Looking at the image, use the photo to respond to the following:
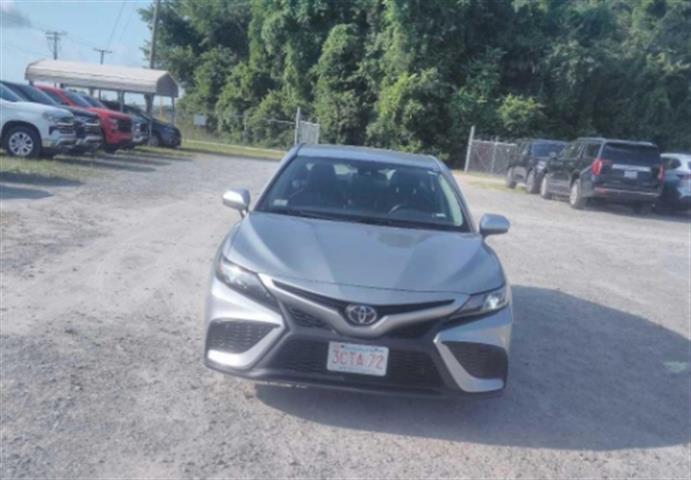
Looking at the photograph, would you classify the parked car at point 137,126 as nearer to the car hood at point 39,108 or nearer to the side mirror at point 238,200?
the car hood at point 39,108

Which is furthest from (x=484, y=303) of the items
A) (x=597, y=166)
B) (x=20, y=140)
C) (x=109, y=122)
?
(x=109, y=122)

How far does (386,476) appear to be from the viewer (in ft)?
15.3

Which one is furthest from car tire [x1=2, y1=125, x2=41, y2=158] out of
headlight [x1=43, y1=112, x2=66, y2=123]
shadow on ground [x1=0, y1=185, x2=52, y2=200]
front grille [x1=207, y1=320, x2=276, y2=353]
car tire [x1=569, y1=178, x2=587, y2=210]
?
front grille [x1=207, y1=320, x2=276, y2=353]

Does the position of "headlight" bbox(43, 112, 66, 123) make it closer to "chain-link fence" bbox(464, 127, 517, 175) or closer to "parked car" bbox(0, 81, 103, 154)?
"parked car" bbox(0, 81, 103, 154)

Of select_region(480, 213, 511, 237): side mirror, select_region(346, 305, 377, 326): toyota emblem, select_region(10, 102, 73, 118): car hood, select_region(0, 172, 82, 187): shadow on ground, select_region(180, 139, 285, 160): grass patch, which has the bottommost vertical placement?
select_region(180, 139, 285, 160): grass patch

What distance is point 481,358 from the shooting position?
535cm

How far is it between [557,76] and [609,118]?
3.97m

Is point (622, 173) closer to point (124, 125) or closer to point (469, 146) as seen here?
point (124, 125)

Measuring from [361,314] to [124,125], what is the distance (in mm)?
22122

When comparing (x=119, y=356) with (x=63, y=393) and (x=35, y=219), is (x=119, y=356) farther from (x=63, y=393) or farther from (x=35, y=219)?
(x=35, y=219)

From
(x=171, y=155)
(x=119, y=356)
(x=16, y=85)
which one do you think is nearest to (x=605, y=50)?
(x=171, y=155)

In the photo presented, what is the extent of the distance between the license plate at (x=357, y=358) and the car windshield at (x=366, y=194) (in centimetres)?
157

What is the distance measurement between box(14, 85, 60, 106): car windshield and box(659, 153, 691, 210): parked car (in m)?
16.4

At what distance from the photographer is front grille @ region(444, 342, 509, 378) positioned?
5246 mm
